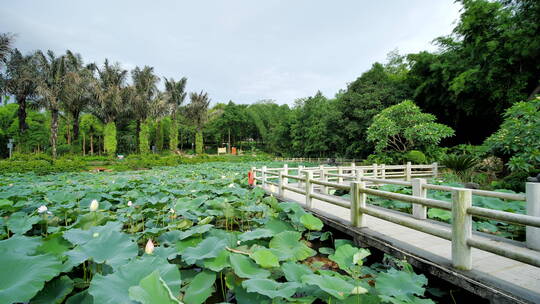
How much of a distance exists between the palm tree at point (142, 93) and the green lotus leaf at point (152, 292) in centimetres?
2710

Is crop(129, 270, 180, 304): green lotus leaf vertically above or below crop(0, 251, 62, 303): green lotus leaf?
above

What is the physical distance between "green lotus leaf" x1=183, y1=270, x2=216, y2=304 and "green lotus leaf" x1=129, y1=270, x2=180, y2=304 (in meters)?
0.45

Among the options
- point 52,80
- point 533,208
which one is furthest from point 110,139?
point 533,208

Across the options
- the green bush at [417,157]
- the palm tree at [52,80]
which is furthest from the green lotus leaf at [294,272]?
the palm tree at [52,80]

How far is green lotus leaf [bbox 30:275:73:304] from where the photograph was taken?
1.42 meters

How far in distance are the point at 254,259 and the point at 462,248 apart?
71.2 inches

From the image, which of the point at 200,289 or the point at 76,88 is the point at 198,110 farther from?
the point at 200,289

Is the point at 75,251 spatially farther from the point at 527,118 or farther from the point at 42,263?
the point at 527,118

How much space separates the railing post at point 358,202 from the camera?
3.40 meters

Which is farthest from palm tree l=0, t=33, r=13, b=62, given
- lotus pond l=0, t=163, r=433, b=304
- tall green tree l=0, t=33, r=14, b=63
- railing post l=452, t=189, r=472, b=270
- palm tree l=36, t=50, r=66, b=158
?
railing post l=452, t=189, r=472, b=270

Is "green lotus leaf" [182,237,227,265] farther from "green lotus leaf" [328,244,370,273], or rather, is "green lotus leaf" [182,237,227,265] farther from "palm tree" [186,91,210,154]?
"palm tree" [186,91,210,154]

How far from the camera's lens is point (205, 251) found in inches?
73.0

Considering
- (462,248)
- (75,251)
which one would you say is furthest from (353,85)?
Result: (75,251)

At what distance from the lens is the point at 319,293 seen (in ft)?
5.09
